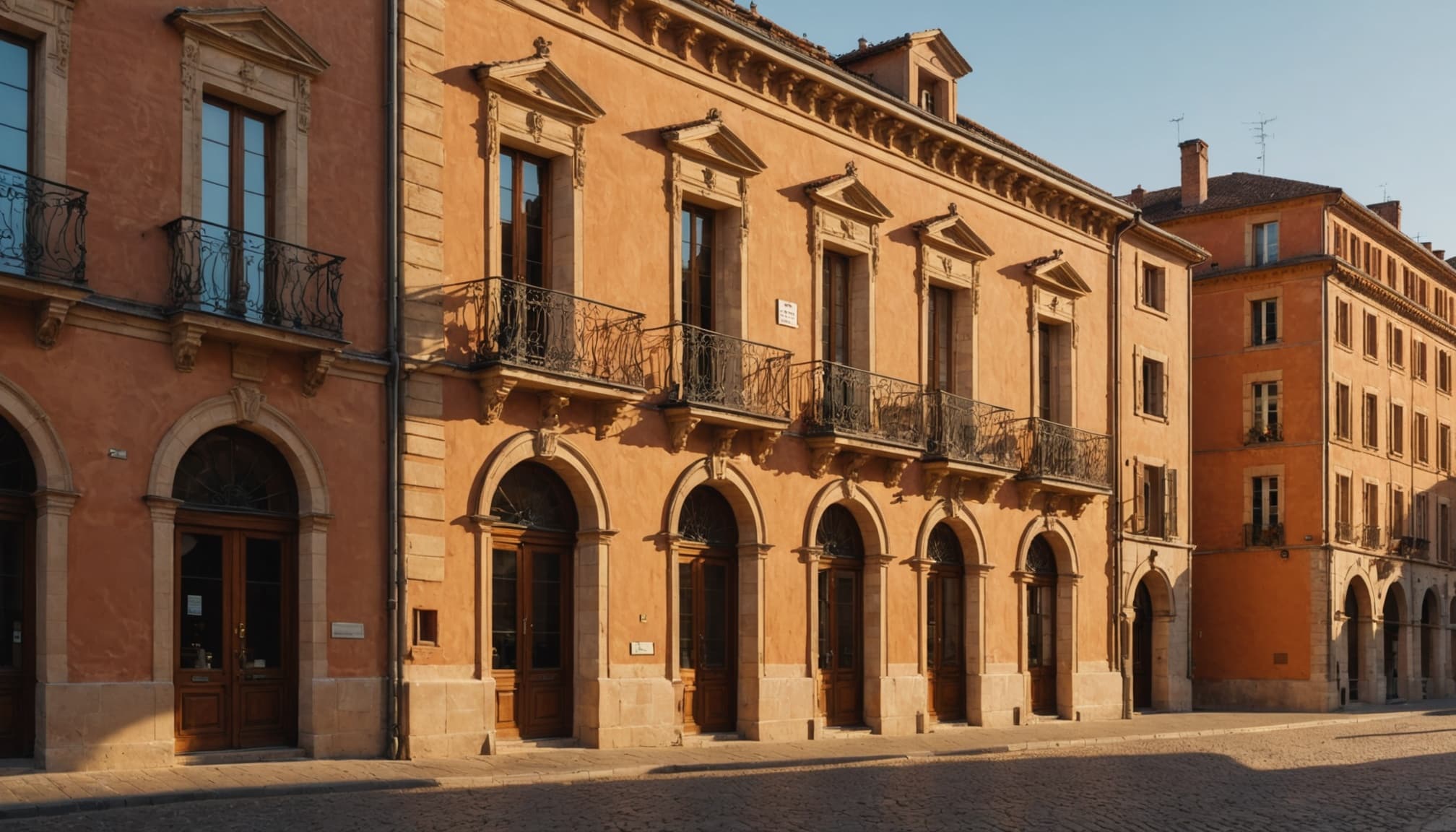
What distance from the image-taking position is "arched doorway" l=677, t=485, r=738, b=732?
2248 cm

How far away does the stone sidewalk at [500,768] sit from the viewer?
1373 cm

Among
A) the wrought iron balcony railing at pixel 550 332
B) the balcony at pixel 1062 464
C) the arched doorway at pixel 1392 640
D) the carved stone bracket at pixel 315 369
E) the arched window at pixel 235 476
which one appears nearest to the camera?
the arched window at pixel 235 476

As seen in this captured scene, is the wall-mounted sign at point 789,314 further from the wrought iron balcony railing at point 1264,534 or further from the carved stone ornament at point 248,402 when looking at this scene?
the wrought iron balcony railing at point 1264,534

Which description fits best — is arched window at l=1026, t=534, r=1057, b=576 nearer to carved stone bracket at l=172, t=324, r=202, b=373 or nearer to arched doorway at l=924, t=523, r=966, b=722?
arched doorway at l=924, t=523, r=966, b=722

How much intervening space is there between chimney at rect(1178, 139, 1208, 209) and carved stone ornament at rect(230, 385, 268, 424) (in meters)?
36.0

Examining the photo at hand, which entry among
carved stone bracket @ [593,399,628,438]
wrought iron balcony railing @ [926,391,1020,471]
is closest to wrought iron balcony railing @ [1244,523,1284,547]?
wrought iron balcony railing @ [926,391,1020,471]

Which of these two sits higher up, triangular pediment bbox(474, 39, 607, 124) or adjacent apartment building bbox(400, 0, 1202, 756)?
triangular pediment bbox(474, 39, 607, 124)

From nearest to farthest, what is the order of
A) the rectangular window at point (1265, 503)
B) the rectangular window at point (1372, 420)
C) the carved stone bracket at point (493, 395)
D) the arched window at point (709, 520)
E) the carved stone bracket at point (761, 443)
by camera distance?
1. the carved stone bracket at point (493, 395)
2. the arched window at point (709, 520)
3. the carved stone bracket at point (761, 443)
4. the rectangular window at point (1265, 503)
5. the rectangular window at point (1372, 420)

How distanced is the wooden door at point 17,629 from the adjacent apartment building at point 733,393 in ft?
13.8

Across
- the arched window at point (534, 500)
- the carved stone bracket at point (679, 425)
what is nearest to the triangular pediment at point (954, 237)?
the carved stone bracket at point (679, 425)

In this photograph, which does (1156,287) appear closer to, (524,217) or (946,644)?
(946,644)

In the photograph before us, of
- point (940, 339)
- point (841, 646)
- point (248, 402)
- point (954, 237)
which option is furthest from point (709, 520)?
point (248, 402)

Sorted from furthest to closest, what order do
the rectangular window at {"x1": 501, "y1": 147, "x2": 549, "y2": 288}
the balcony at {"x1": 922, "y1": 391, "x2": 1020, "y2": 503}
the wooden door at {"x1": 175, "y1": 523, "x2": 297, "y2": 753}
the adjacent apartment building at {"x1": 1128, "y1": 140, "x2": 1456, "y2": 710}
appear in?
the adjacent apartment building at {"x1": 1128, "y1": 140, "x2": 1456, "y2": 710}
the balcony at {"x1": 922, "y1": 391, "x2": 1020, "y2": 503}
the rectangular window at {"x1": 501, "y1": 147, "x2": 549, "y2": 288}
the wooden door at {"x1": 175, "y1": 523, "x2": 297, "y2": 753}

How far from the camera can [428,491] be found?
18656mm
